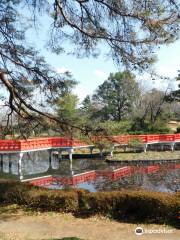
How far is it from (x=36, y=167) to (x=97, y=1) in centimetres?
2812

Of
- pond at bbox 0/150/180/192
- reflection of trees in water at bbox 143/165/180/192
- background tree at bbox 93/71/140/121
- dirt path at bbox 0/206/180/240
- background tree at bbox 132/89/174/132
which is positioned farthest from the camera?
background tree at bbox 93/71/140/121

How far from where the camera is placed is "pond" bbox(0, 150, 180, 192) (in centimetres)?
2373

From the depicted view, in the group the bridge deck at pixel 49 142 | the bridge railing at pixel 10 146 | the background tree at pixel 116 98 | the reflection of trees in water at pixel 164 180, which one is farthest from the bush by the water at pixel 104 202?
the background tree at pixel 116 98

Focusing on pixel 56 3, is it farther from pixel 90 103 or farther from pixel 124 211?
pixel 90 103

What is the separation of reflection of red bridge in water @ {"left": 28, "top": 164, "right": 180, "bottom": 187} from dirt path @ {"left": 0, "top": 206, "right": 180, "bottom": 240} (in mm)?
13440

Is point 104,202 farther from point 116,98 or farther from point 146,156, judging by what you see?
point 116,98

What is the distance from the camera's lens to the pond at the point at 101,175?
77.9 feet

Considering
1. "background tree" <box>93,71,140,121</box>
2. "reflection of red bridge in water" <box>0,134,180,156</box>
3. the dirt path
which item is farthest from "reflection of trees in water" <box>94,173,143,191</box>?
"background tree" <box>93,71,140,121</box>

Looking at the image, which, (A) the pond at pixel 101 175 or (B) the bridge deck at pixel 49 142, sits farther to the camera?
(B) the bridge deck at pixel 49 142

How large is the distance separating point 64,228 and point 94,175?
17.8 m

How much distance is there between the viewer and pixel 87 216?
11891mm

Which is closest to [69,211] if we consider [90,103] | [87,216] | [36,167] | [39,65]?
[87,216]

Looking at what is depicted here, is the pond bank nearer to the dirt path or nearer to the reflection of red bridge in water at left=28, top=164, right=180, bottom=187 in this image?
the reflection of red bridge in water at left=28, top=164, right=180, bottom=187

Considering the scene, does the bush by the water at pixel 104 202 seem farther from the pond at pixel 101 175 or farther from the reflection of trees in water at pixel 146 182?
the reflection of trees in water at pixel 146 182
